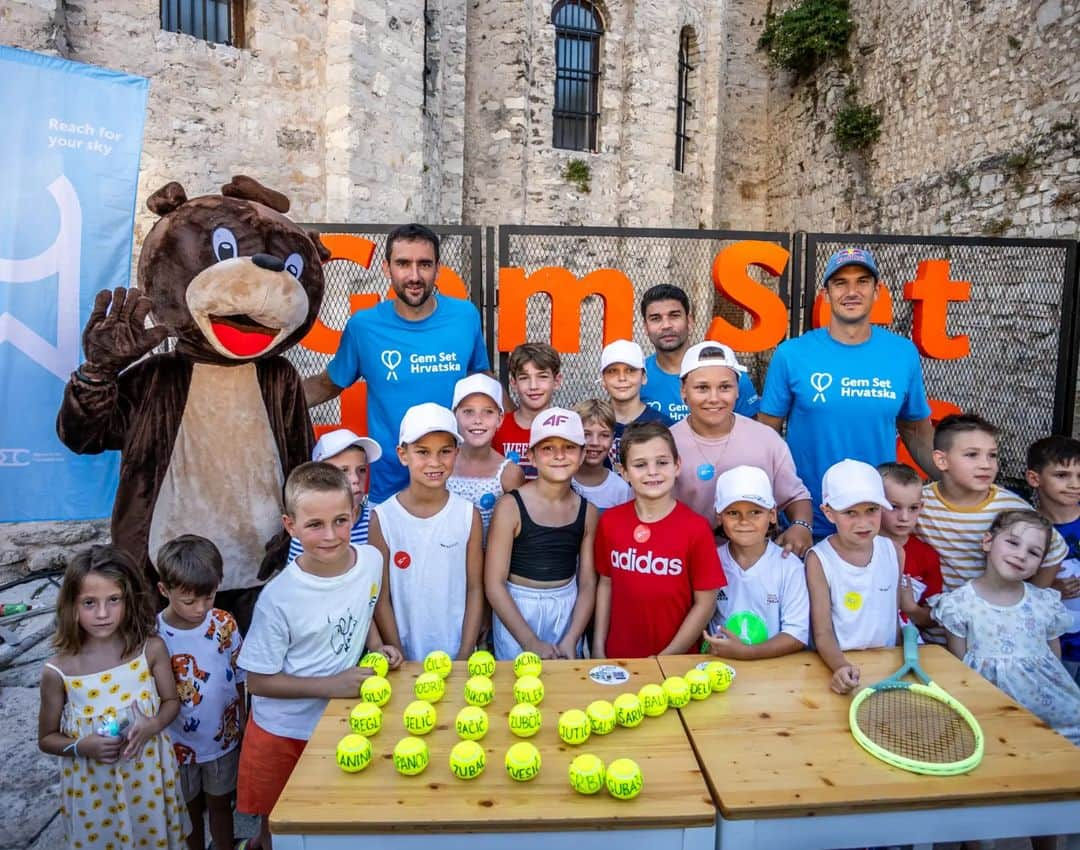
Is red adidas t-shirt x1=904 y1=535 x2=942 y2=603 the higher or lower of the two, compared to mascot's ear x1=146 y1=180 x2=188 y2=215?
lower

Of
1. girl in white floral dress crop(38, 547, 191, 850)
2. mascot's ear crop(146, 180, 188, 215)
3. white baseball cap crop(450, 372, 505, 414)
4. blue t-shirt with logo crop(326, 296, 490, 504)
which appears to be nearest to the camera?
girl in white floral dress crop(38, 547, 191, 850)

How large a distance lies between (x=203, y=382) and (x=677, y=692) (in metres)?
2.22

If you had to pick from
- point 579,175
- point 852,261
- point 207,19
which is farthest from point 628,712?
→ point 579,175

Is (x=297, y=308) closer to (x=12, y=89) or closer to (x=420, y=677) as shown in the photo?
(x=420, y=677)

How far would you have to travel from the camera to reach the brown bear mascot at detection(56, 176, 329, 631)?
2.73 m

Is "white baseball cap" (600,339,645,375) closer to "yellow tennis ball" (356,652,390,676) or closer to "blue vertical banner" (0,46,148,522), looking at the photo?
"yellow tennis ball" (356,652,390,676)

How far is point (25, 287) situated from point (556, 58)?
10.8m

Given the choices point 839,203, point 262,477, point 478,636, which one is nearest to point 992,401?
point 839,203

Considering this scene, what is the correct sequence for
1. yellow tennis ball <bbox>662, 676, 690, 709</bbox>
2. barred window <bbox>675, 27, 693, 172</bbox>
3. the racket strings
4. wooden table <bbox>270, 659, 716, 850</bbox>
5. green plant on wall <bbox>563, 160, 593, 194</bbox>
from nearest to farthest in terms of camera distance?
wooden table <bbox>270, 659, 716, 850</bbox>, the racket strings, yellow tennis ball <bbox>662, 676, 690, 709</bbox>, green plant on wall <bbox>563, 160, 593, 194</bbox>, barred window <bbox>675, 27, 693, 172</bbox>

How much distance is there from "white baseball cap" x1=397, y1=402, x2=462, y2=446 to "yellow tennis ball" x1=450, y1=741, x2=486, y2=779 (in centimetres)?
135

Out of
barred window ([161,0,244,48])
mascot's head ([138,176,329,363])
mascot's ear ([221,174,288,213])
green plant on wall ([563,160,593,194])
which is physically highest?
barred window ([161,0,244,48])

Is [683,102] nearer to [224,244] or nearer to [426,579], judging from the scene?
[224,244]

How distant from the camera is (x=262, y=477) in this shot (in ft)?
9.77

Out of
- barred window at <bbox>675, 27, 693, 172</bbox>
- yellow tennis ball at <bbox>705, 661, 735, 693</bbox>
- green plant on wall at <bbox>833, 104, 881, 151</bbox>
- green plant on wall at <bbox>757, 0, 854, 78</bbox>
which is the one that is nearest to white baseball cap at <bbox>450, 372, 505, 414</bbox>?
yellow tennis ball at <bbox>705, 661, 735, 693</bbox>
